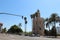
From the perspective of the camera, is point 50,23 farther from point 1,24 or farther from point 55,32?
point 1,24

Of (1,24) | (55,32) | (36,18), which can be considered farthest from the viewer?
(1,24)

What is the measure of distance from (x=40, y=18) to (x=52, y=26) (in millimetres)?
7101

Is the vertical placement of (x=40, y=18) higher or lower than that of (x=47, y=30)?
higher

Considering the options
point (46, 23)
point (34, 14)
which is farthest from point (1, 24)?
point (46, 23)

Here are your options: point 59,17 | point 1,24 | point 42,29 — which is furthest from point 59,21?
point 1,24

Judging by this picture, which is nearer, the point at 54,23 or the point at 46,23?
the point at 54,23

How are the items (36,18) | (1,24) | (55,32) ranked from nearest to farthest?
(55,32)
(36,18)
(1,24)

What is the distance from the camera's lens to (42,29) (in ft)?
265

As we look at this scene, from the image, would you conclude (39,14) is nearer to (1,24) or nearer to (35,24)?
(35,24)

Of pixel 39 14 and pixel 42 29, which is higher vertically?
pixel 39 14

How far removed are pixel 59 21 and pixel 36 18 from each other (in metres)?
10.7

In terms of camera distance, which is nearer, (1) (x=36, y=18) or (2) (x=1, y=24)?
(1) (x=36, y=18)

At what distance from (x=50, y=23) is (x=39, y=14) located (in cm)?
757

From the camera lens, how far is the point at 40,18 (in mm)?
81500
